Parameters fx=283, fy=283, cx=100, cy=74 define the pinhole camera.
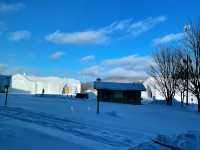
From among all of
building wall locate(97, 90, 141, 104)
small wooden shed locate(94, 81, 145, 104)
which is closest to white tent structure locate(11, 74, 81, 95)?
building wall locate(97, 90, 141, 104)

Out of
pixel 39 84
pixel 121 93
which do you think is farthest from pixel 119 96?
pixel 39 84

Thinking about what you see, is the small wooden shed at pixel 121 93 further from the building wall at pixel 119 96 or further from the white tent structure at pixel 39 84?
the white tent structure at pixel 39 84

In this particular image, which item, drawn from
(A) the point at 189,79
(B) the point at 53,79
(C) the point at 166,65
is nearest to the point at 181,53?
(A) the point at 189,79

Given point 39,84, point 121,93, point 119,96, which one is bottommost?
point 119,96

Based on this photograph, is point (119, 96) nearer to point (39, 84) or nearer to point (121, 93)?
point (121, 93)

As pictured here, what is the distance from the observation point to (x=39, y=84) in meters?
82.8

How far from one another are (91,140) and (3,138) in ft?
9.75

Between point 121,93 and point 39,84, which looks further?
point 39,84

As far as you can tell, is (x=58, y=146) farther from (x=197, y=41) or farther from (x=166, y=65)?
(x=166, y=65)

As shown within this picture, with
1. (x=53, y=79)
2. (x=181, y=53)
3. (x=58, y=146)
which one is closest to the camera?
(x=58, y=146)

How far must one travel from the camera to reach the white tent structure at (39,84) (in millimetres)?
80312

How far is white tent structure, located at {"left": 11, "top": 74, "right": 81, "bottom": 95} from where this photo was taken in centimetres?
8031

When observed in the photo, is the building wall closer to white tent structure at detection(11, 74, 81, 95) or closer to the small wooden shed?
the small wooden shed

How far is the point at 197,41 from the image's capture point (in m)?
30.5
